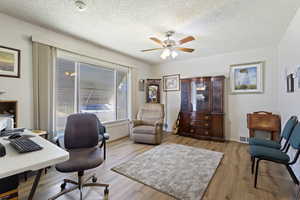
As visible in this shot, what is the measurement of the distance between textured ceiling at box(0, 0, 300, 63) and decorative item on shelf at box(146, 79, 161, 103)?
1.91m

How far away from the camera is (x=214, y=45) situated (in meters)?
3.36

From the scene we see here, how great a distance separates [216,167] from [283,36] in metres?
2.91

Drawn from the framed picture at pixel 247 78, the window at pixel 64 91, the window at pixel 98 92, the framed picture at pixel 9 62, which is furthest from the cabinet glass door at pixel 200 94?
the framed picture at pixel 9 62

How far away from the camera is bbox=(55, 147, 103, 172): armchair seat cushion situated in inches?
56.3

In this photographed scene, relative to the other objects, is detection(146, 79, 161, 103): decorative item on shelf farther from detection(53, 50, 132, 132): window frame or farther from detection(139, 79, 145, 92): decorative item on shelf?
detection(53, 50, 132, 132): window frame

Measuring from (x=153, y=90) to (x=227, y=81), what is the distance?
7.59ft

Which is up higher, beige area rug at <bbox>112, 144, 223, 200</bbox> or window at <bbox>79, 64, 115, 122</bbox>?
window at <bbox>79, 64, 115, 122</bbox>

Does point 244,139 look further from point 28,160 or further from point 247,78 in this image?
point 28,160

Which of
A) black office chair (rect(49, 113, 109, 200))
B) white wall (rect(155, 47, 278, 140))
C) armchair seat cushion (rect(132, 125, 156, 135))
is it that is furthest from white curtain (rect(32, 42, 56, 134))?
white wall (rect(155, 47, 278, 140))

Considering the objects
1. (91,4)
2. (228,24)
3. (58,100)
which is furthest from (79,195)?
(228,24)

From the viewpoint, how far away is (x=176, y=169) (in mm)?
2311

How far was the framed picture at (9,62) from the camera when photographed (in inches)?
82.6

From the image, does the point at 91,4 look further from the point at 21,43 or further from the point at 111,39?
the point at 21,43

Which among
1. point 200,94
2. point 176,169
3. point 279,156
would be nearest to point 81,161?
point 176,169
